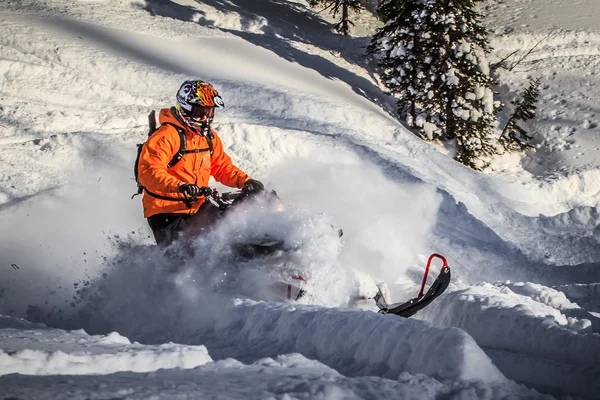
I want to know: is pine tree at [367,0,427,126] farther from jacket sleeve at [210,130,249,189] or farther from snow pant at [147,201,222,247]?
snow pant at [147,201,222,247]

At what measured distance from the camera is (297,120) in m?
12.0

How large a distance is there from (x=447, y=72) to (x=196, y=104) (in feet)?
35.5

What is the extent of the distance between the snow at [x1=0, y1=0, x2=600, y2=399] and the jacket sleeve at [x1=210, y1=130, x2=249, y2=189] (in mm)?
713

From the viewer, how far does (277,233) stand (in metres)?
5.64

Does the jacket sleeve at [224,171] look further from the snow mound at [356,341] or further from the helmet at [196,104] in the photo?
the snow mound at [356,341]

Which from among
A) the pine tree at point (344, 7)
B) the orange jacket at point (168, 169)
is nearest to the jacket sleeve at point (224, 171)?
the orange jacket at point (168, 169)

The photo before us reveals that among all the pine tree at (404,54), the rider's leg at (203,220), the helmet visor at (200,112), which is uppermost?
the pine tree at (404,54)

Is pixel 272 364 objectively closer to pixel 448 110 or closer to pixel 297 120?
pixel 297 120

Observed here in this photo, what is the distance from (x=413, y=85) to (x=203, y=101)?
36.3ft

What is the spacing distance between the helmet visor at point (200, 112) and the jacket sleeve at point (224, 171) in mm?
599

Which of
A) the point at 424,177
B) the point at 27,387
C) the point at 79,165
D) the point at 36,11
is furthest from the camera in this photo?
the point at 36,11

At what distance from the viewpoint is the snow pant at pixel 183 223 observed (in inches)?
236

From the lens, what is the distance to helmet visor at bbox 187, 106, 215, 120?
6238mm

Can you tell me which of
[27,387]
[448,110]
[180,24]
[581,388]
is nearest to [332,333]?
[581,388]
